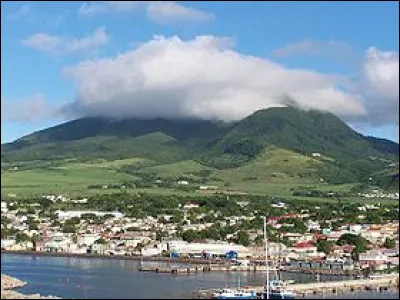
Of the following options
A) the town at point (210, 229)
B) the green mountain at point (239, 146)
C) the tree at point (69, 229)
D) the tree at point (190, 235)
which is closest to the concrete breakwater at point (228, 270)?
the town at point (210, 229)

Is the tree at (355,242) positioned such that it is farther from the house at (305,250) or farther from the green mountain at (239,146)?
the green mountain at (239,146)

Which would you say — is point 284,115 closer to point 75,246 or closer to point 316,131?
point 316,131

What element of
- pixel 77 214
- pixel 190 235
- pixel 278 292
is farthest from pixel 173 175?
pixel 278 292

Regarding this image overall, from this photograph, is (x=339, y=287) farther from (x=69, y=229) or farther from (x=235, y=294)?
(x=69, y=229)

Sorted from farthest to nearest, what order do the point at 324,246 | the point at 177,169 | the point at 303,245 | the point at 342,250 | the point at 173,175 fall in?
1. the point at 177,169
2. the point at 173,175
3. the point at 303,245
4. the point at 324,246
5. the point at 342,250

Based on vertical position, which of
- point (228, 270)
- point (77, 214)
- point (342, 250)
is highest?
point (77, 214)

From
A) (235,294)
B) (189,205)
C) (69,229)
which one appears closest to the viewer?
(235,294)

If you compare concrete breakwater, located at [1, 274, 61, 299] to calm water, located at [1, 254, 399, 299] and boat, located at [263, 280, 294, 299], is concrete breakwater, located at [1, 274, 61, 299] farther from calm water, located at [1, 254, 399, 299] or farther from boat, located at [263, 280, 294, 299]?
boat, located at [263, 280, 294, 299]

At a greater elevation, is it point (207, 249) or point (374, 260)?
point (207, 249)
